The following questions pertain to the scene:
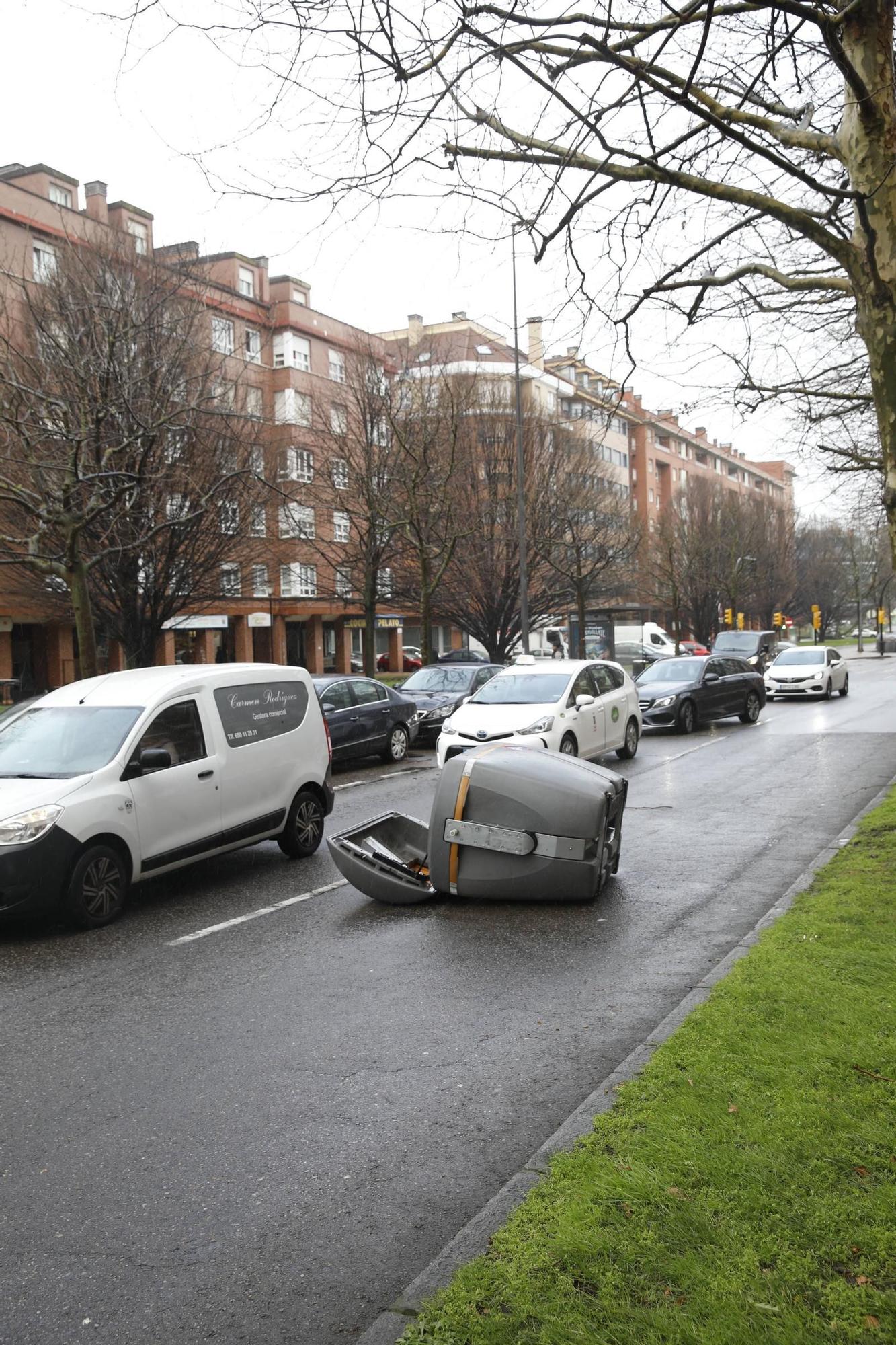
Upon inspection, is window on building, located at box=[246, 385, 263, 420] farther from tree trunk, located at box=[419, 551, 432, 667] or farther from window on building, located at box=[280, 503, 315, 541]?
tree trunk, located at box=[419, 551, 432, 667]

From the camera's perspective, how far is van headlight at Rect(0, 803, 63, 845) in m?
7.19

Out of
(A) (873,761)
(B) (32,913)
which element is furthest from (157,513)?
(B) (32,913)

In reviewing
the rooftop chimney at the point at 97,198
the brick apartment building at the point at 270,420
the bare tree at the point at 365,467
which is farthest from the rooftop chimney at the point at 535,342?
the rooftop chimney at the point at 97,198

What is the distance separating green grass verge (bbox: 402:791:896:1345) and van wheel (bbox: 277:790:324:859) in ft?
18.2

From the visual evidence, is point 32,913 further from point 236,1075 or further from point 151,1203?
point 151,1203

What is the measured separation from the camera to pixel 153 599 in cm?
2370

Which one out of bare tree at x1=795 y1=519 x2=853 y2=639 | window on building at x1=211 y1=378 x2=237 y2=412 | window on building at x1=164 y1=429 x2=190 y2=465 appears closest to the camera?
window on building at x1=164 y1=429 x2=190 y2=465

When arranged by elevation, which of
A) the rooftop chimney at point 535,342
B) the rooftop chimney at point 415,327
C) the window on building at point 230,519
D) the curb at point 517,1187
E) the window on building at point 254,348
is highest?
the rooftop chimney at point 415,327

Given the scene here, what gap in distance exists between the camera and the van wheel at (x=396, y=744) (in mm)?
18891

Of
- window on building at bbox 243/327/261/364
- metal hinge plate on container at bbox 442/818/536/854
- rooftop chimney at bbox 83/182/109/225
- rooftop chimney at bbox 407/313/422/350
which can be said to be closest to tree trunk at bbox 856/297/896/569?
metal hinge plate on container at bbox 442/818/536/854

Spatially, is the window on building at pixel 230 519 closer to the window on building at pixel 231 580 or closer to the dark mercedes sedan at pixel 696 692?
the window on building at pixel 231 580

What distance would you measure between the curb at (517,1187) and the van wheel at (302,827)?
4.81m

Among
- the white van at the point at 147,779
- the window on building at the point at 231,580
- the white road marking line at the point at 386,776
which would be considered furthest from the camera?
the window on building at the point at 231,580

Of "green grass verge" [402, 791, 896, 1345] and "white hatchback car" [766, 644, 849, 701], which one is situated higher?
"white hatchback car" [766, 644, 849, 701]
